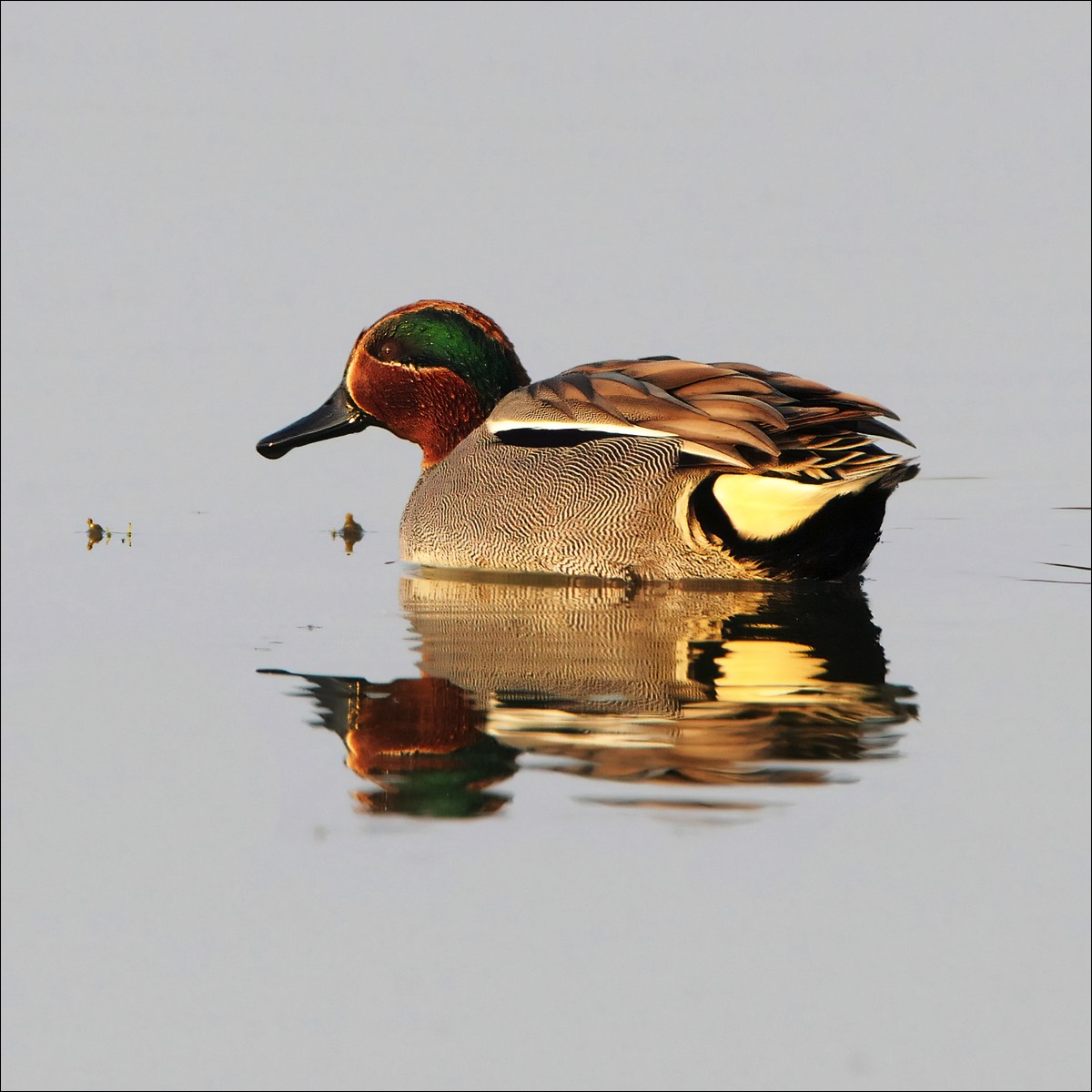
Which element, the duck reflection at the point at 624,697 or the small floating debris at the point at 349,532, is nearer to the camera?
the duck reflection at the point at 624,697

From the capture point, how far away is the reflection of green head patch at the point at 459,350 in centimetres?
1012

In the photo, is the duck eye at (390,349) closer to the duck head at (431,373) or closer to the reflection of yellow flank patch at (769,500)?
the duck head at (431,373)

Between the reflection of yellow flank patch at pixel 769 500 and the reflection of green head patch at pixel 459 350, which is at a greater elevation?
the reflection of green head patch at pixel 459 350

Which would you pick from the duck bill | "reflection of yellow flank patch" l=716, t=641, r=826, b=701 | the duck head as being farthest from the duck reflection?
the duck bill

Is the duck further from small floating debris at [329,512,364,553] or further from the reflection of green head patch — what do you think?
small floating debris at [329,512,364,553]

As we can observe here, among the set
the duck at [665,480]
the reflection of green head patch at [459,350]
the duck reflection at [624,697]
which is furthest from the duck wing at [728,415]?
the reflection of green head patch at [459,350]

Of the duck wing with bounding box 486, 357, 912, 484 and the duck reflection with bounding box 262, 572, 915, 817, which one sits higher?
the duck wing with bounding box 486, 357, 912, 484

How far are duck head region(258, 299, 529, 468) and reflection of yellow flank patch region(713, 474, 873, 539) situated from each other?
246cm

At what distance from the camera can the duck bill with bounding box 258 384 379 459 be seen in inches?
422

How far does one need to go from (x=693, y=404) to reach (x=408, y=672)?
251 cm

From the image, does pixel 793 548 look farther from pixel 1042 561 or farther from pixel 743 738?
pixel 743 738

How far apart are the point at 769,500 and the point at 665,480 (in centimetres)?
58

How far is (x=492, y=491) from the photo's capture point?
9008 millimetres

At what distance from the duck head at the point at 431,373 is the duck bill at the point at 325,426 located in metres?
0.04
